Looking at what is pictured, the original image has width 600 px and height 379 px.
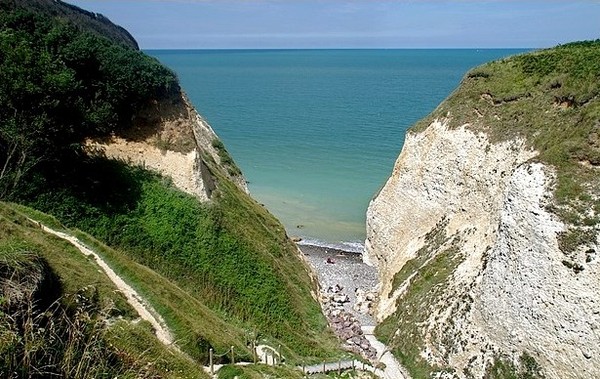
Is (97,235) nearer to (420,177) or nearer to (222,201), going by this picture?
(222,201)

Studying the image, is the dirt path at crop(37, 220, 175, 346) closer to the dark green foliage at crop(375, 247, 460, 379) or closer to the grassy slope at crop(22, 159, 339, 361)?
the grassy slope at crop(22, 159, 339, 361)

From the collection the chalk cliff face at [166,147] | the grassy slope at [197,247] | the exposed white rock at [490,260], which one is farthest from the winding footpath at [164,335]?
the chalk cliff face at [166,147]

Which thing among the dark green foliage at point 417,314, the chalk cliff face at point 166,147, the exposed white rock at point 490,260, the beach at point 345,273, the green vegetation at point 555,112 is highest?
the green vegetation at point 555,112

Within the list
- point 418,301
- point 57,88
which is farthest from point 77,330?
point 418,301

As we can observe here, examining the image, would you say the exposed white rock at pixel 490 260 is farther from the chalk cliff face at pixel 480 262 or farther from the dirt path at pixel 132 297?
the dirt path at pixel 132 297

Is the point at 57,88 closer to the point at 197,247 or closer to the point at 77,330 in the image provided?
the point at 197,247

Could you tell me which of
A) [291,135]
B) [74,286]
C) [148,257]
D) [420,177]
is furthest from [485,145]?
[291,135]
